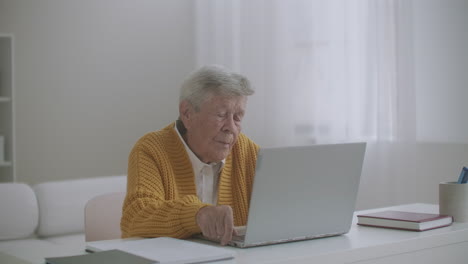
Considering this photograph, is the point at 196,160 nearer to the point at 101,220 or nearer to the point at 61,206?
the point at 101,220

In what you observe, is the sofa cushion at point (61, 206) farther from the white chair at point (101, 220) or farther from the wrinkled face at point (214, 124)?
the wrinkled face at point (214, 124)

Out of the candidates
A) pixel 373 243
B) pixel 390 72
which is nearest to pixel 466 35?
pixel 390 72

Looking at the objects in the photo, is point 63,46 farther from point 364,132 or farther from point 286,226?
point 286,226

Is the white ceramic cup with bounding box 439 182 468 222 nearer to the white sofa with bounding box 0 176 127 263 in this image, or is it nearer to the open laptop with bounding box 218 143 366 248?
the open laptop with bounding box 218 143 366 248

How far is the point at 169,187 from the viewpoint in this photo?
198cm

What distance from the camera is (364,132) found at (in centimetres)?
367

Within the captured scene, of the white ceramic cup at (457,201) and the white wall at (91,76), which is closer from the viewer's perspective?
the white ceramic cup at (457,201)

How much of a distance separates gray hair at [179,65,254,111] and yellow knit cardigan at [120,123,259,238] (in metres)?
0.17

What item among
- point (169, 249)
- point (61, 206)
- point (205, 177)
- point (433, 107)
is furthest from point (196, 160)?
point (433, 107)

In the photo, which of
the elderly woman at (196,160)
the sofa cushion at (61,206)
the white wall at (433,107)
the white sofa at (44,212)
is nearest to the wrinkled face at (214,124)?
the elderly woman at (196,160)

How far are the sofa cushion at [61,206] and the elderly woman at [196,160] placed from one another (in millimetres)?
1305

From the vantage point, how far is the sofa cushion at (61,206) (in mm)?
3203

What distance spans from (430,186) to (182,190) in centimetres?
174

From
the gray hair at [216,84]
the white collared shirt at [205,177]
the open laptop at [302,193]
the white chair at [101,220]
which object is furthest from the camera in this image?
the white chair at [101,220]
